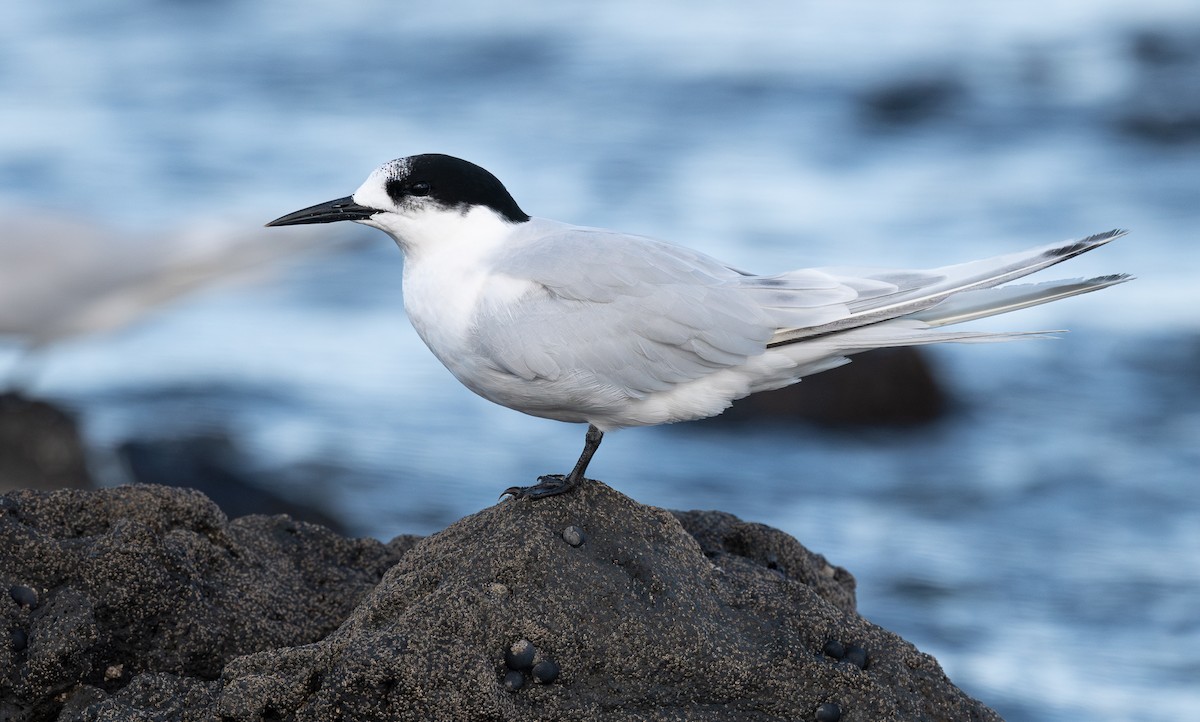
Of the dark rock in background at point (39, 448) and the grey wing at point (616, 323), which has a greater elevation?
the grey wing at point (616, 323)

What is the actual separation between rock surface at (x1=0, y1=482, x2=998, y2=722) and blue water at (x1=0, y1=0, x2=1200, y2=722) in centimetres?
331

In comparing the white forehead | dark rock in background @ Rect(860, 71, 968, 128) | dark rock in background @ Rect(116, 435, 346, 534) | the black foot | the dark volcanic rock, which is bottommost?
the dark volcanic rock

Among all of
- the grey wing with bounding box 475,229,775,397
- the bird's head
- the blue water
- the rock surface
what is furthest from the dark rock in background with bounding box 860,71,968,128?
the rock surface

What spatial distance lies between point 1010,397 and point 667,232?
3658 mm

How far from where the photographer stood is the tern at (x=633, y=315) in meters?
4.26

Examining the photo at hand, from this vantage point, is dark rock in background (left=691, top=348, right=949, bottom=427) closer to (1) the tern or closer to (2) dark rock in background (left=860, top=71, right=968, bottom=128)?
(1) the tern

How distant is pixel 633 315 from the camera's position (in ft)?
14.4

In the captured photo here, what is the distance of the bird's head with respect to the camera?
15.2 feet

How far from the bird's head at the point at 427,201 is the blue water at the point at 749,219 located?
12.2 ft

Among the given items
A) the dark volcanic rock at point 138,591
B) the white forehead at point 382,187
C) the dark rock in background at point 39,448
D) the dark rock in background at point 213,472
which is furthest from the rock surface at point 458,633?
the dark rock in background at point 39,448

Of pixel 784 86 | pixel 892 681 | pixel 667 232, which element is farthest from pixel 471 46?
pixel 892 681

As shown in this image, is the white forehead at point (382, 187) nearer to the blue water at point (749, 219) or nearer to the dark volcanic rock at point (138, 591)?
the dark volcanic rock at point (138, 591)

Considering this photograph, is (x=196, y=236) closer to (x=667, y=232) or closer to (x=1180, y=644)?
(x=667, y=232)

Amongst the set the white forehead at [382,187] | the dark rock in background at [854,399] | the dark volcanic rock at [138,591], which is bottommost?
the dark volcanic rock at [138,591]
